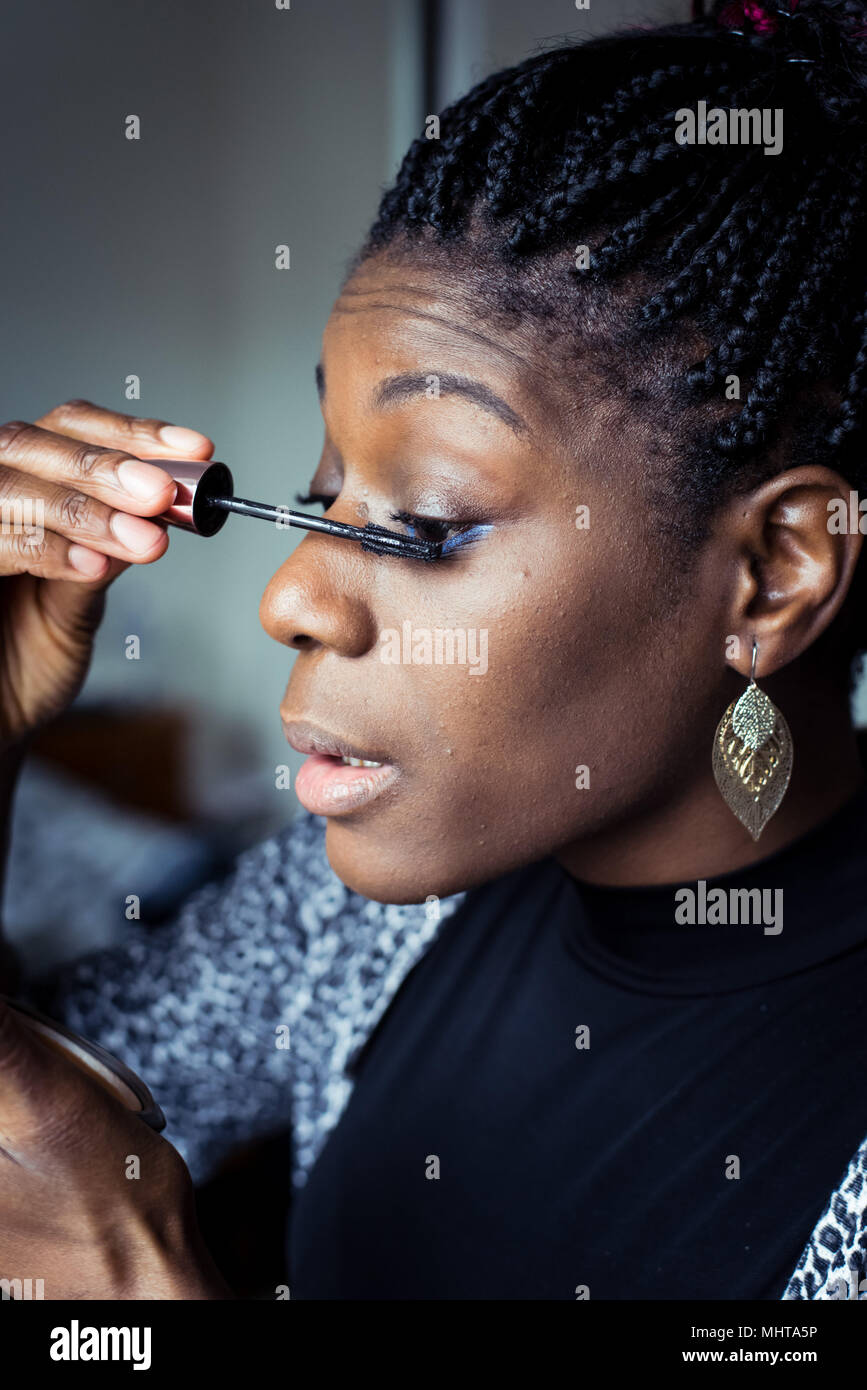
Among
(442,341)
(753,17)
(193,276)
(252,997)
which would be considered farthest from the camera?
(193,276)

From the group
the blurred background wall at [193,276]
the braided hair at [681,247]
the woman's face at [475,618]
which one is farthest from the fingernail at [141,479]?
the blurred background wall at [193,276]

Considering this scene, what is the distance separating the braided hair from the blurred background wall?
123 centimetres

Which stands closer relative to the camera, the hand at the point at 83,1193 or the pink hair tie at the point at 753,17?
the hand at the point at 83,1193

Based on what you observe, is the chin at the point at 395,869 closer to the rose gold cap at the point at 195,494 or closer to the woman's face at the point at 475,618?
the woman's face at the point at 475,618

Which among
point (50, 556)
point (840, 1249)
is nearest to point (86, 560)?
point (50, 556)

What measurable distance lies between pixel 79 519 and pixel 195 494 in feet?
0.31

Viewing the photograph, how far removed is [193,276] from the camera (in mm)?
2373

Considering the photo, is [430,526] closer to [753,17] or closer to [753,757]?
[753,757]

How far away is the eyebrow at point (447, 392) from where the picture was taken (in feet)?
2.40

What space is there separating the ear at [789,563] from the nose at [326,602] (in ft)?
0.83

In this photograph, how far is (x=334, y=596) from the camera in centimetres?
78

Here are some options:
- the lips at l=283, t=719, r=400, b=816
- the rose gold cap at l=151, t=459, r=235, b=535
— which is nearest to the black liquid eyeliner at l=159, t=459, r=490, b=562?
the rose gold cap at l=151, t=459, r=235, b=535

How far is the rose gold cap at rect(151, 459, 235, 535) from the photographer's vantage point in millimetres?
784

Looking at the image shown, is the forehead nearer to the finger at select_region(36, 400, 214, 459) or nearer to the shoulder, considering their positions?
the finger at select_region(36, 400, 214, 459)
